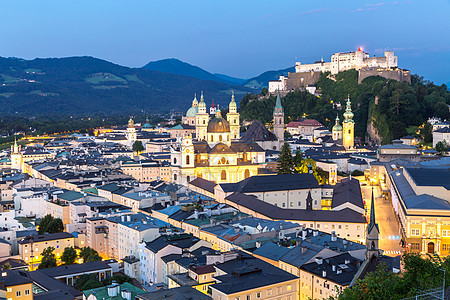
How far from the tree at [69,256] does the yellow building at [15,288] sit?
9920mm

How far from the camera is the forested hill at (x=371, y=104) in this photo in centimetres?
8569

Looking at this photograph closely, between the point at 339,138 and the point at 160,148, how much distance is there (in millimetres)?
30092

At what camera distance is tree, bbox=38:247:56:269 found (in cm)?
3716

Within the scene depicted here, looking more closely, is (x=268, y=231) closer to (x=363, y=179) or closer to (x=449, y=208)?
(x=449, y=208)

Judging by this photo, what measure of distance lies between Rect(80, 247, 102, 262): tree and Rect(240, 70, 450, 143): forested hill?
5557 cm

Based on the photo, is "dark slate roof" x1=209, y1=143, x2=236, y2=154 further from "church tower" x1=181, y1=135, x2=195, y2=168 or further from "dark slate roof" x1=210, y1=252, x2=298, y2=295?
"dark slate roof" x1=210, y1=252, x2=298, y2=295

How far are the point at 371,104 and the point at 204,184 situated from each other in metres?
46.6

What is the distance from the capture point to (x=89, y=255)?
38094mm

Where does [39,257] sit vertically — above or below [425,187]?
below

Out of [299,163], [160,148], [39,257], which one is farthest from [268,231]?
[160,148]

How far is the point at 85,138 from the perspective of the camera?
126 metres

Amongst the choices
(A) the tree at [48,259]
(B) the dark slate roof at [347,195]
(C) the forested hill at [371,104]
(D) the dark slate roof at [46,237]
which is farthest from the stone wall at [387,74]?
(A) the tree at [48,259]

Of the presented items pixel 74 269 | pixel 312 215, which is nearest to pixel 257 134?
pixel 312 215

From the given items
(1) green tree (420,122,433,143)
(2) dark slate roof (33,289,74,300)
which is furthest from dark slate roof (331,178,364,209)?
(1) green tree (420,122,433,143)
